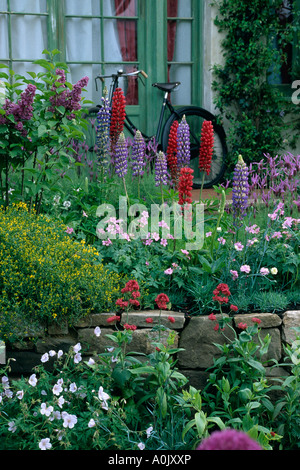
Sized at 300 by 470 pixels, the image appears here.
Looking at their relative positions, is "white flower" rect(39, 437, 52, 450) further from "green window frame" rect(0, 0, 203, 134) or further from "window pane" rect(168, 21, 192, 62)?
"window pane" rect(168, 21, 192, 62)

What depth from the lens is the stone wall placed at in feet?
9.05

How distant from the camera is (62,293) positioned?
270cm

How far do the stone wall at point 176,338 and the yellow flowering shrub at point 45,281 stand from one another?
0.09 metres

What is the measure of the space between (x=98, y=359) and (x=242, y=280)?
2.92 feet

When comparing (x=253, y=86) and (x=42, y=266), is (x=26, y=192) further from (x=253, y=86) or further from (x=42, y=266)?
(x=253, y=86)

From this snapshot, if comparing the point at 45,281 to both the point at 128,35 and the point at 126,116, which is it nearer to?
the point at 126,116

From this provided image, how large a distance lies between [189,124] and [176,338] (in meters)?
3.75

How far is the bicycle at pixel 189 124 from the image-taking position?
19.0ft

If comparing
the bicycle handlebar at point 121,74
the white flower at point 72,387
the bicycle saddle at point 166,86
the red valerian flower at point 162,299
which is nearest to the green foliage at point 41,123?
the red valerian flower at point 162,299

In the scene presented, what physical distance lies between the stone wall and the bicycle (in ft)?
10.4

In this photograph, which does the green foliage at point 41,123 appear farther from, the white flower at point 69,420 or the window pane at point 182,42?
the window pane at point 182,42

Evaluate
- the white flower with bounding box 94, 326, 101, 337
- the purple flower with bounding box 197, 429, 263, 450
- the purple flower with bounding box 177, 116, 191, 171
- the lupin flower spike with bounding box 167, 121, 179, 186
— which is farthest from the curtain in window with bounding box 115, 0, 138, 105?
the purple flower with bounding box 197, 429, 263, 450

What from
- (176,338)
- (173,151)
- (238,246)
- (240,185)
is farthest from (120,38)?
(176,338)
